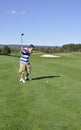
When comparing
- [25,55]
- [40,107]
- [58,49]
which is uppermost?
[25,55]

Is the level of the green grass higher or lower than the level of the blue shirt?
lower

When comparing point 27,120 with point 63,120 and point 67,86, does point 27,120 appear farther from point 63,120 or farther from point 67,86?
point 67,86

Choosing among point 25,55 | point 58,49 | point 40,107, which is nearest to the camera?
point 40,107

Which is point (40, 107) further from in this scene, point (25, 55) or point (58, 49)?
point (58, 49)

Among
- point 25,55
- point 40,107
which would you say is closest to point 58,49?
point 25,55

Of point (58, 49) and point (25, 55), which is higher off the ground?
point (25, 55)

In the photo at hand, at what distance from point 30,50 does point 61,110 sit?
733 centimetres

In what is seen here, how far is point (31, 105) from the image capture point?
10367 mm

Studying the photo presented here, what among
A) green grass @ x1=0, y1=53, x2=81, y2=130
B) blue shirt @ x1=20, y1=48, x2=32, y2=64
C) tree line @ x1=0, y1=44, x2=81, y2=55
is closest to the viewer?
green grass @ x1=0, y1=53, x2=81, y2=130

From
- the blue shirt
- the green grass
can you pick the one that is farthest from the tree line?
the green grass

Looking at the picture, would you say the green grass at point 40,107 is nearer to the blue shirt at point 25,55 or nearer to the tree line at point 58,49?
the blue shirt at point 25,55

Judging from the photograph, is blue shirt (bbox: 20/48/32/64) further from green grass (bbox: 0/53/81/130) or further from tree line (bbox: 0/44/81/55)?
tree line (bbox: 0/44/81/55)

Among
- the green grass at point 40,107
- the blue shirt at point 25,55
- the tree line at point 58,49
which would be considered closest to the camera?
the green grass at point 40,107

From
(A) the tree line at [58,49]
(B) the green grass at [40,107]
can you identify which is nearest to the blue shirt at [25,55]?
(B) the green grass at [40,107]
